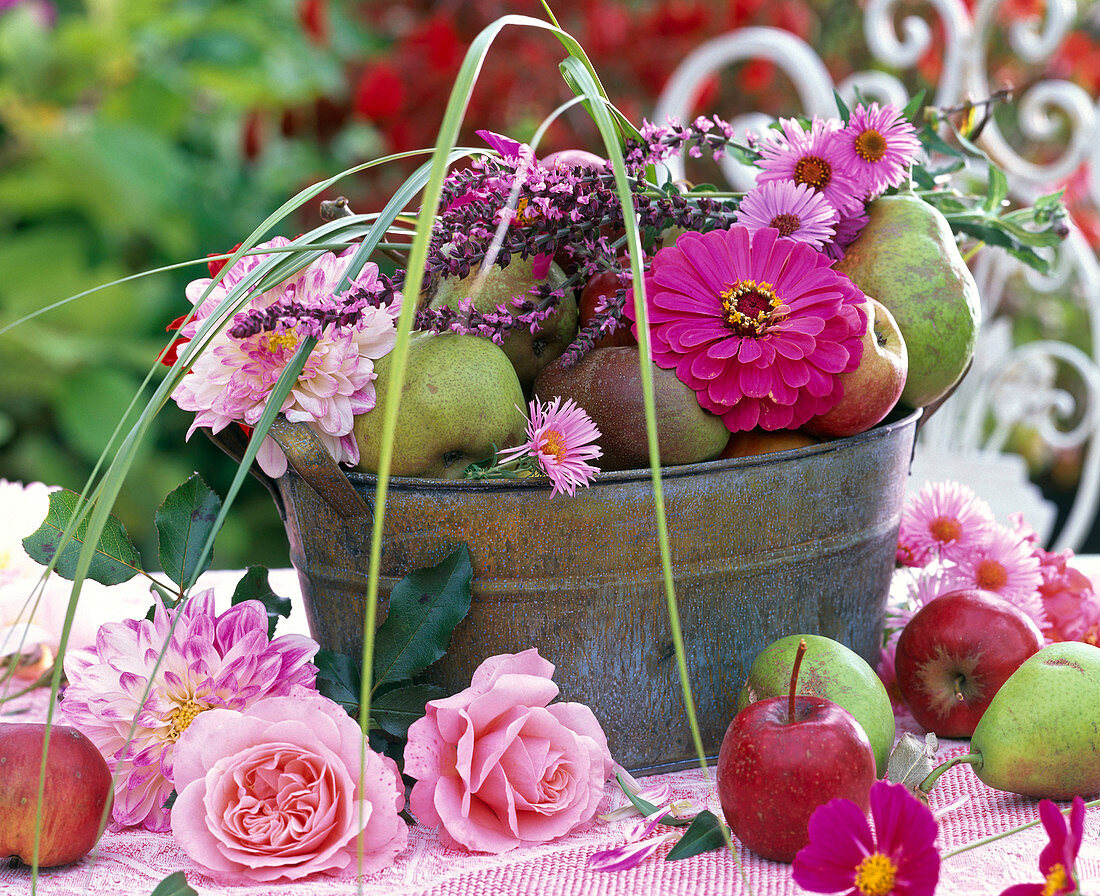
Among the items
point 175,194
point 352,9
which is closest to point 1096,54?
point 352,9

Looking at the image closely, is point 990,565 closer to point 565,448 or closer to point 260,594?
point 565,448

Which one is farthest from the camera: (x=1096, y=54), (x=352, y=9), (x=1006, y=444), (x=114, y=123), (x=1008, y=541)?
(x=1006, y=444)

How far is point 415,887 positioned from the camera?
0.50 m

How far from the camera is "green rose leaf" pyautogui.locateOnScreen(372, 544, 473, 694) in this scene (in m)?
0.56

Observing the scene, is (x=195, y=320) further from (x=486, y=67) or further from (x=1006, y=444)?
(x=1006, y=444)

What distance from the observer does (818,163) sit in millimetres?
661

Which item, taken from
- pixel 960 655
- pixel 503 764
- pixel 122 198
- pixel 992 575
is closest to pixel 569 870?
pixel 503 764

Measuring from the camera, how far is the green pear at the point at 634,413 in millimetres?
586

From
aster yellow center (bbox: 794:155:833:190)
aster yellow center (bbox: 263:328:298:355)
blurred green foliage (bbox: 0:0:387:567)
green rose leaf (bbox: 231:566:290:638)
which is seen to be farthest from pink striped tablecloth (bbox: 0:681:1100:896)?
blurred green foliage (bbox: 0:0:387:567)

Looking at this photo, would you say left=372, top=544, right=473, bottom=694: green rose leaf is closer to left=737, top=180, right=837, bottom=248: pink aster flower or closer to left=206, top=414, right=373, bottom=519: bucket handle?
left=206, top=414, right=373, bottom=519: bucket handle

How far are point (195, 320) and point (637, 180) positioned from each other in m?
0.26

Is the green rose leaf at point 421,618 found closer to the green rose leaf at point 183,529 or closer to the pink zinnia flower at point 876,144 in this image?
the green rose leaf at point 183,529

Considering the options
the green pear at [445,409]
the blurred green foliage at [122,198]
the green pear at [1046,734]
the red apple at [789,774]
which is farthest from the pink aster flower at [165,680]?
the blurred green foliage at [122,198]

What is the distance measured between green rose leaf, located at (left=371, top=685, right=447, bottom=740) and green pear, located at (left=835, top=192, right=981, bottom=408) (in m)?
0.34
